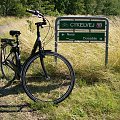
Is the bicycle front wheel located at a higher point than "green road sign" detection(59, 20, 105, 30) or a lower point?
lower

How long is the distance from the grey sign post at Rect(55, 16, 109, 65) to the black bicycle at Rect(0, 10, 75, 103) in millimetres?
701

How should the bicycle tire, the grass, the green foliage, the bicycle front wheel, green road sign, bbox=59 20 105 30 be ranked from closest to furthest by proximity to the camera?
1. the grass
2. the bicycle front wheel
3. the bicycle tire
4. green road sign, bbox=59 20 105 30
5. the green foliage

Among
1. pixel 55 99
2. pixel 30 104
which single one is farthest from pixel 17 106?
pixel 55 99

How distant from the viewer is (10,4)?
4984cm

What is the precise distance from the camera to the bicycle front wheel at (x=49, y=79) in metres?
5.18

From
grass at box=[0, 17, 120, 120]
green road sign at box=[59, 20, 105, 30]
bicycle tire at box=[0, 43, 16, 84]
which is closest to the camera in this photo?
grass at box=[0, 17, 120, 120]

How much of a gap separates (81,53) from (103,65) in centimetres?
105

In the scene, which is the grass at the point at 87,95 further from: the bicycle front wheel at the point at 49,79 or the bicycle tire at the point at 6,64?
the bicycle tire at the point at 6,64

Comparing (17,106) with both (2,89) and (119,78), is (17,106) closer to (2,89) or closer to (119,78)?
(2,89)

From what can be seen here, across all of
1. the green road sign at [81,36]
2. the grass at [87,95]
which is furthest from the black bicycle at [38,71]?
the green road sign at [81,36]

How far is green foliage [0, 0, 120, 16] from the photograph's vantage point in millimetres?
47688

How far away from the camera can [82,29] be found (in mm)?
6852

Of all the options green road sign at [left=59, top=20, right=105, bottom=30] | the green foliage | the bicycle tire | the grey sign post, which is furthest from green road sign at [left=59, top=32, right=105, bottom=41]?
the green foliage

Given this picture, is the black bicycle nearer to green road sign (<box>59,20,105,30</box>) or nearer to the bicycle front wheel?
the bicycle front wheel
